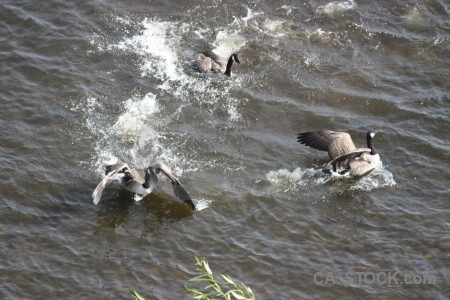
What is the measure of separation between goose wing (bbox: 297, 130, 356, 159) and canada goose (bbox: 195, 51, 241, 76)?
2569 mm

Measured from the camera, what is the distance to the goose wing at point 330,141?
11781mm

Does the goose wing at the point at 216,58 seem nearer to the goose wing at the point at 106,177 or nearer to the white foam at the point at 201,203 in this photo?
the white foam at the point at 201,203

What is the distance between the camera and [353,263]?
9859 mm

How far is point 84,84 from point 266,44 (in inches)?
165

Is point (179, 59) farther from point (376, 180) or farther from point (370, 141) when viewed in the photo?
point (376, 180)

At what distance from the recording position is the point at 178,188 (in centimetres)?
1038

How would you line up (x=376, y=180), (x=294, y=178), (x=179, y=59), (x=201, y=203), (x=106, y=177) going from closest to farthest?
1. (x=106, y=177)
2. (x=201, y=203)
3. (x=294, y=178)
4. (x=376, y=180)
5. (x=179, y=59)

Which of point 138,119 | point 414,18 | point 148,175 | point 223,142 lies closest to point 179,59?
point 138,119

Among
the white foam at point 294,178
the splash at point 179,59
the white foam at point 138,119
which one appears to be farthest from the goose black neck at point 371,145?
the white foam at point 138,119

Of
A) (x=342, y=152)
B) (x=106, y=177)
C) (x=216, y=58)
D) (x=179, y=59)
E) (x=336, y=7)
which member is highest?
(x=336, y=7)

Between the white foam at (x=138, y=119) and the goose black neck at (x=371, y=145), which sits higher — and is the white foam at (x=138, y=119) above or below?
below

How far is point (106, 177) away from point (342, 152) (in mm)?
4357

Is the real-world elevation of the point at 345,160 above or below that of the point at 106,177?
above

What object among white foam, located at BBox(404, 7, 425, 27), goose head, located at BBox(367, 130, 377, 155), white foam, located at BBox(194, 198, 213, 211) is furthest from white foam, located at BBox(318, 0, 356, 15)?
white foam, located at BBox(194, 198, 213, 211)
